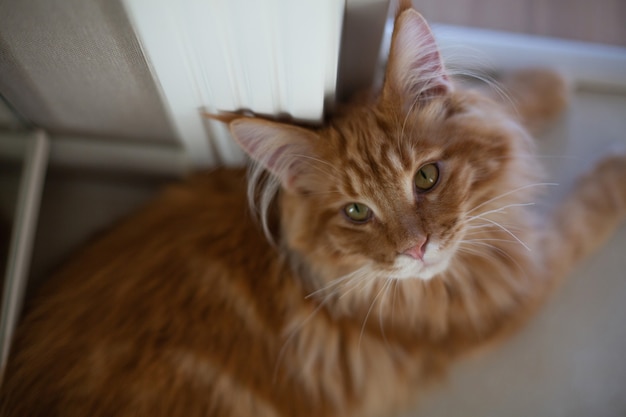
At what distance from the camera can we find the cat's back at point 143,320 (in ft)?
4.02

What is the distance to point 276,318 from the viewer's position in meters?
1.31

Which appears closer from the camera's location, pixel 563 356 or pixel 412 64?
pixel 412 64

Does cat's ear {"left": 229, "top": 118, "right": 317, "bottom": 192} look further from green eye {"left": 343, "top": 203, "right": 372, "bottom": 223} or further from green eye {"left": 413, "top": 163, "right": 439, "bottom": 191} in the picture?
green eye {"left": 413, "top": 163, "right": 439, "bottom": 191}

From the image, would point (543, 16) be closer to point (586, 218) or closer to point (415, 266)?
point (586, 218)

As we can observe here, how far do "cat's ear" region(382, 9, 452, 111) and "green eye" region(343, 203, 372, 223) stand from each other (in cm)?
23

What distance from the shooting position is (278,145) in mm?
1122

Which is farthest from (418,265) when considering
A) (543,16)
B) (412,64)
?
(543,16)

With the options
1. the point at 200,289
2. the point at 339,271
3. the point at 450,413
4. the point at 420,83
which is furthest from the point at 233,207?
the point at 450,413

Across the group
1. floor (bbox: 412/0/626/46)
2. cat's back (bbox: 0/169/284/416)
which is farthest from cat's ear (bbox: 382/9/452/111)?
floor (bbox: 412/0/626/46)

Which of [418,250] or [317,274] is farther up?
[418,250]

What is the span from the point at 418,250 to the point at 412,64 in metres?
0.38

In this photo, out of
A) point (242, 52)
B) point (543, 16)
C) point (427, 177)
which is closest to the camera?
point (242, 52)

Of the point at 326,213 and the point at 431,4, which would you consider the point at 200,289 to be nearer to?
the point at 326,213

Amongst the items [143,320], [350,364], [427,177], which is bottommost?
[350,364]
